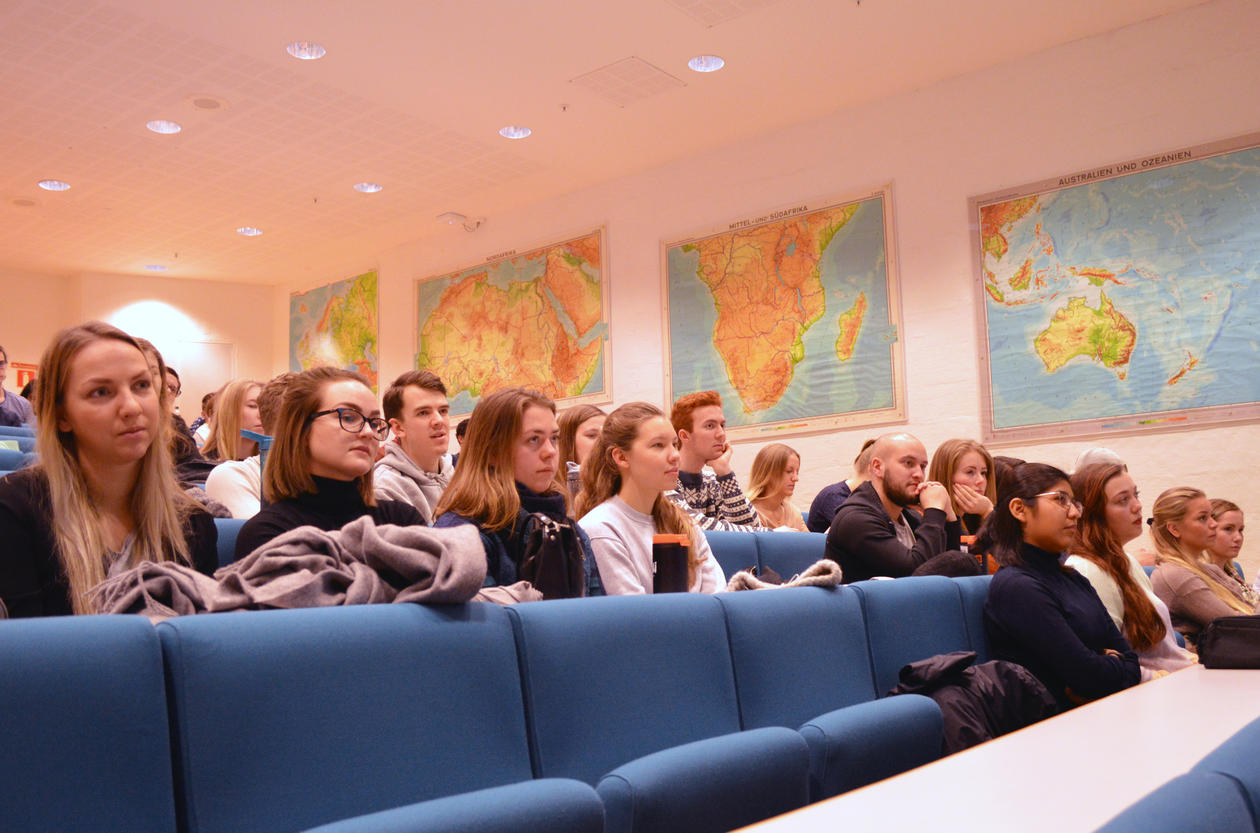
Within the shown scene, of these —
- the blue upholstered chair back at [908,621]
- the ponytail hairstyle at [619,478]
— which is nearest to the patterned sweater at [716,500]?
the ponytail hairstyle at [619,478]

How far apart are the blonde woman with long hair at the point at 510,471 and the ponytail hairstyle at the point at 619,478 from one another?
32 centimetres

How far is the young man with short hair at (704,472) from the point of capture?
4590 millimetres

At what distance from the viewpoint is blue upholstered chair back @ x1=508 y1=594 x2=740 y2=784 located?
1794 mm

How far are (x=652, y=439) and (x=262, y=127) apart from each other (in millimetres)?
5441

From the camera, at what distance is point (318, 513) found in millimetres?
2350

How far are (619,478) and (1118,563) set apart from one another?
1.81m

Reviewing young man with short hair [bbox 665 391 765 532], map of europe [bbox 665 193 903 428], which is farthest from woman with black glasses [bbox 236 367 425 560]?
map of europe [bbox 665 193 903 428]

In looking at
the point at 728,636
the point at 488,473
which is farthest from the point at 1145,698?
the point at 488,473

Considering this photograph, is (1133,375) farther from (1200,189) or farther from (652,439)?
(652,439)

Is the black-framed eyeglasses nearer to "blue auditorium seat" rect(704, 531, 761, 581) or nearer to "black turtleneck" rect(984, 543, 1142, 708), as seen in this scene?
"blue auditorium seat" rect(704, 531, 761, 581)

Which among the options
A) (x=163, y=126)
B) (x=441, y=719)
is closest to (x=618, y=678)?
(x=441, y=719)

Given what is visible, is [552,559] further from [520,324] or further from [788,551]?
[520,324]

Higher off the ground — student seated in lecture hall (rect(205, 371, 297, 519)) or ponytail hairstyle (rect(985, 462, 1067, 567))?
student seated in lecture hall (rect(205, 371, 297, 519))

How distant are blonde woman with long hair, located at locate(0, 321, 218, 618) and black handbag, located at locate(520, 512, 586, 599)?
0.71m
